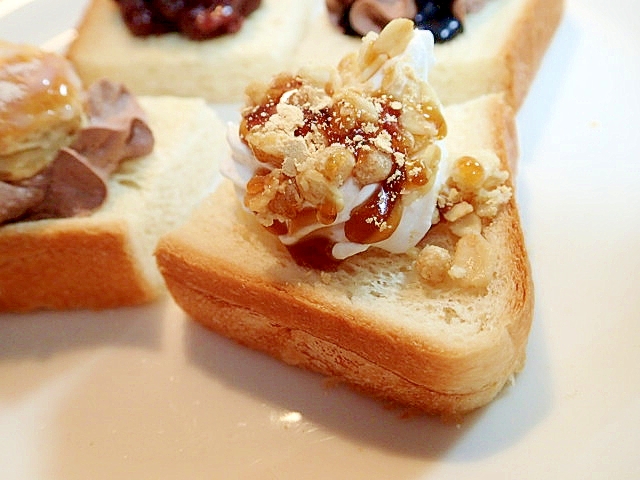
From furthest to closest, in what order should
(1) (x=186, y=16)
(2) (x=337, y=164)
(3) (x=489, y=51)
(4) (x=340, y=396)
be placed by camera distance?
(1) (x=186, y=16)
(3) (x=489, y=51)
(4) (x=340, y=396)
(2) (x=337, y=164)

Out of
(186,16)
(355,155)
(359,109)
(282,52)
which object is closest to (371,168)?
(355,155)

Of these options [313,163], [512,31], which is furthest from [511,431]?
[512,31]

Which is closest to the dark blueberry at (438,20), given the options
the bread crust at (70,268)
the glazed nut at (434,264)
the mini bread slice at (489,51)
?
the mini bread slice at (489,51)

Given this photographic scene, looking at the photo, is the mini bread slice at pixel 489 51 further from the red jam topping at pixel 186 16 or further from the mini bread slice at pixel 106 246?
the mini bread slice at pixel 106 246

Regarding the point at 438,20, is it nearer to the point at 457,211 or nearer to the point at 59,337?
the point at 457,211

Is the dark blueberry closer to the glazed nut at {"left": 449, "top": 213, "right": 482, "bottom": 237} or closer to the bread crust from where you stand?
the glazed nut at {"left": 449, "top": 213, "right": 482, "bottom": 237}

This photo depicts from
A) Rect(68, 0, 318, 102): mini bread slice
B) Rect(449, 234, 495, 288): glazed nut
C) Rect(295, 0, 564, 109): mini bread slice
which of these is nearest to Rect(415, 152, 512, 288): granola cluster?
Rect(449, 234, 495, 288): glazed nut
